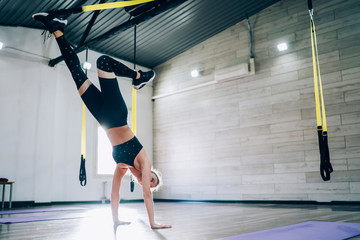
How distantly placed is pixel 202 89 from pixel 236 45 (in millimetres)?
1415

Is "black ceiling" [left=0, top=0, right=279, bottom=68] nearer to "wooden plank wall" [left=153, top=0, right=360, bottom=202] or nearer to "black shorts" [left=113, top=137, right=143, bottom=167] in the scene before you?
"wooden plank wall" [left=153, top=0, right=360, bottom=202]

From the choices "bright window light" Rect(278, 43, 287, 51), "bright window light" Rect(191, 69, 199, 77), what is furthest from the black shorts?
"bright window light" Rect(191, 69, 199, 77)

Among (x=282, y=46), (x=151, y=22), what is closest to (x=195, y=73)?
(x=151, y=22)

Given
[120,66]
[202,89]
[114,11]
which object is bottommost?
[120,66]

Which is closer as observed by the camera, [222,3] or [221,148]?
[222,3]

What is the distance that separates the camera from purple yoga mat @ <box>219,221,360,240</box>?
225cm

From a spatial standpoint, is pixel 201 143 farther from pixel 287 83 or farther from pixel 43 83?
pixel 43 83

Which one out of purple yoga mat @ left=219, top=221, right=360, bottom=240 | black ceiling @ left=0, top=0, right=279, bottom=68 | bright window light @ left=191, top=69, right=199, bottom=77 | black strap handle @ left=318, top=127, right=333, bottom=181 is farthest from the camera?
bright window light @ left=191, top=69, right=199, bottom=77

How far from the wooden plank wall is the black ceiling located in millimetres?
369

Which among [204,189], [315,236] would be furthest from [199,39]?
[315,236]

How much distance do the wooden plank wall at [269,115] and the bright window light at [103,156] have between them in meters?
1.48

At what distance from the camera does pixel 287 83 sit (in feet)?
21.6

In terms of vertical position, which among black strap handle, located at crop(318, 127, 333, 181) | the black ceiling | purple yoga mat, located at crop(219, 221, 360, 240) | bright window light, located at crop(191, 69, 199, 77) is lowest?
purple yoga mat, located at crop(219, 221, 360, 240)

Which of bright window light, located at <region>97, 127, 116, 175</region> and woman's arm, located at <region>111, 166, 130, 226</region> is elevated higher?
bright window light, located at <region>97, 127, 116, 175</region>
